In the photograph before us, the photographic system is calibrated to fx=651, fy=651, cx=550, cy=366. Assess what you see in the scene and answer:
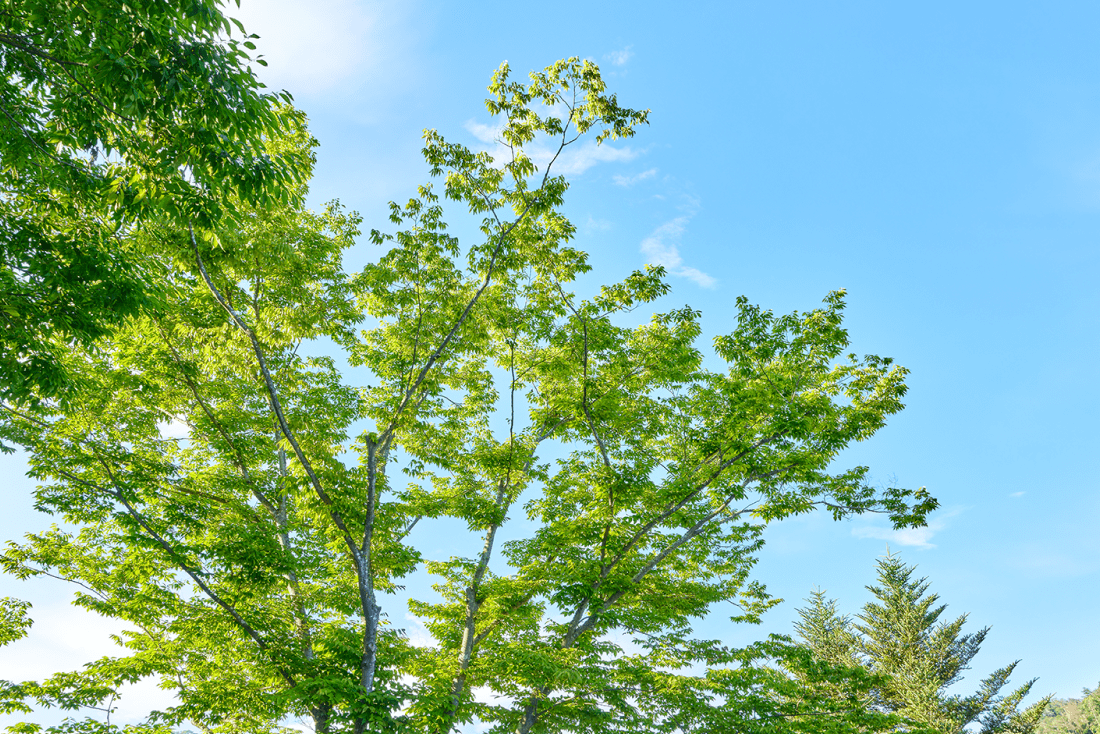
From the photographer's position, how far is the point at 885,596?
2942 cm

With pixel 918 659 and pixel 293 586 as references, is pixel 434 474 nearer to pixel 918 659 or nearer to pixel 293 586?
pixel 293 586

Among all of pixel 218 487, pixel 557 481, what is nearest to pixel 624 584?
pixel 557 481

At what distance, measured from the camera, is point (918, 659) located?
27172 millimetres

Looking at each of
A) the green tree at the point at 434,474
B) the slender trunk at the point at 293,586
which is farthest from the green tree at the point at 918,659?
the slender trunk at the point at 293,586

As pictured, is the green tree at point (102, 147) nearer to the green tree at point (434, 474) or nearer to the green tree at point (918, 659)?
the green tree at point (434, 474)

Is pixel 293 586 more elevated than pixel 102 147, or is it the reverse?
pixel 102 147

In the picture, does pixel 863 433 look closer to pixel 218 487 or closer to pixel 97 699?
pixel 218 487

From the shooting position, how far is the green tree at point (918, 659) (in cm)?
2538

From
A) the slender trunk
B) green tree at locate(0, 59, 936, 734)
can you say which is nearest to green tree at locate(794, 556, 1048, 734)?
green tree at locate(0, 59, 936, 734)

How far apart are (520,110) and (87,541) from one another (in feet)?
41.7

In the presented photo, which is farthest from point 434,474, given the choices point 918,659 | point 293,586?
point 918,659

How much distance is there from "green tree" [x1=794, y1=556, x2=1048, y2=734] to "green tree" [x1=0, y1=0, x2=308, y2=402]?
25.3 metres

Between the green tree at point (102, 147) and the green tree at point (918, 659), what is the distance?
82.9 ft

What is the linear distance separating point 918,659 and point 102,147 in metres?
32.0
